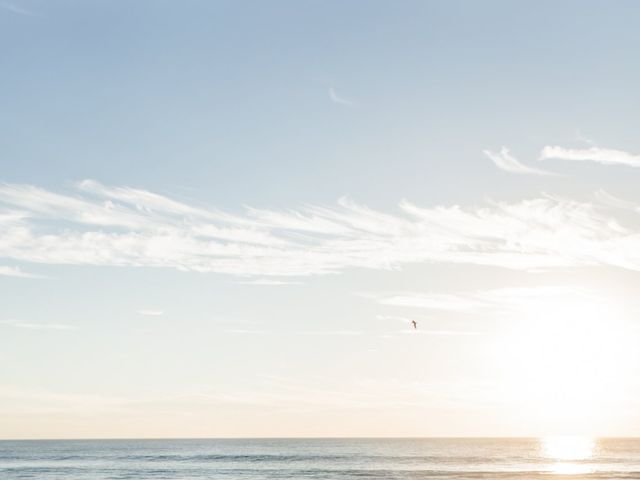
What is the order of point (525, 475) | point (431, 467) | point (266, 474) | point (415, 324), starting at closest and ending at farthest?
point (415, 324) → point (525, 475) → point (266, 474) → point (431, 467)

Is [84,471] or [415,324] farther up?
[415,324]

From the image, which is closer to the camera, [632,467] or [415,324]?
[415,324]

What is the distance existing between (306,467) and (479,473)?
108ft

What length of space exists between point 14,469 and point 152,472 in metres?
24.6

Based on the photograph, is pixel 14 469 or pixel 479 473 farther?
pixel 14 469

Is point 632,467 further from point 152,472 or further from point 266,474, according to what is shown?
point 152,472

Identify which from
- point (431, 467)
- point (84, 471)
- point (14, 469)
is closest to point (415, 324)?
point (431, 467)

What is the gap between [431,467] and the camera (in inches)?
5005

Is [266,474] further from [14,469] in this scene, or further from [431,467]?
[14,469]

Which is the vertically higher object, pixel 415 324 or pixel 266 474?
pixel 415 324

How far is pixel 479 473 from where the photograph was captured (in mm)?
110562

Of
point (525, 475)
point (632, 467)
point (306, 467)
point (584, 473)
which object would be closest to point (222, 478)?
point (306, 467)

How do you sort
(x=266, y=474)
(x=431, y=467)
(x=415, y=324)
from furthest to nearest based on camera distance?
(x=431, y=467) < (x=266, y=474) < (x=415, y=324)

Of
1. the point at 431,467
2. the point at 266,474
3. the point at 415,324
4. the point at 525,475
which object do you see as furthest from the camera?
the point at 431,467
